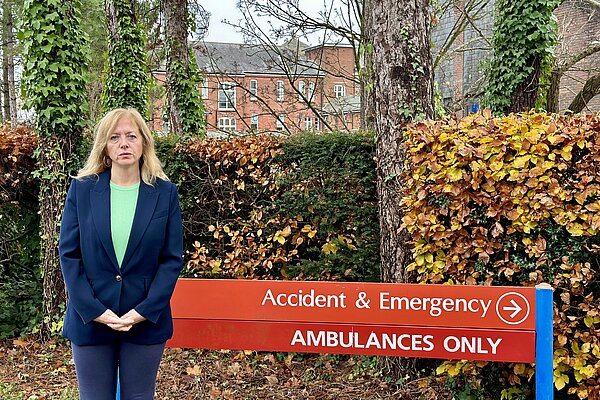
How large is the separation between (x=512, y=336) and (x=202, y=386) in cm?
310

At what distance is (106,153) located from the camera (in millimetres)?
3504

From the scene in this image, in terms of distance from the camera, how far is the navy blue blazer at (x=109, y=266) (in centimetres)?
329

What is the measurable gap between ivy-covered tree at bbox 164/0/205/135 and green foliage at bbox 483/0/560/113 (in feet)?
16.4

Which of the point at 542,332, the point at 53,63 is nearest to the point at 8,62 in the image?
the point at 53,63

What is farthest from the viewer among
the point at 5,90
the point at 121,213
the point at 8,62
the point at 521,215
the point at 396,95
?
the point at 5,90

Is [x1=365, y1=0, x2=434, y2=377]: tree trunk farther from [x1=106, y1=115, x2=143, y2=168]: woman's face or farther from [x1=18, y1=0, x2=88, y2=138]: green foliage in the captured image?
[x1=18, y1=0, x2=88, y2=138]: green foliage

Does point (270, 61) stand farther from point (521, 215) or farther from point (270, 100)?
point (521, 215)

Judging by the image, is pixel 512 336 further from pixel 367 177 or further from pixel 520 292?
pixel 367 177

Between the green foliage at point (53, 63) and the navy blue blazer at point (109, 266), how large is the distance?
3.97 m

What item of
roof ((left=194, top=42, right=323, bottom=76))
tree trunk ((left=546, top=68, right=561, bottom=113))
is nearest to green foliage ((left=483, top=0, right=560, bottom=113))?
tree trunk ((left=546, top=68, right=561, bottom=113))

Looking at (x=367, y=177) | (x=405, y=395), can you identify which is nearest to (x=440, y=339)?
(x=405, y=395)

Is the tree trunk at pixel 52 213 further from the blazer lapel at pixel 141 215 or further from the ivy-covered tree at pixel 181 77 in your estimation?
the ivy-covered tree at pixel 181 77

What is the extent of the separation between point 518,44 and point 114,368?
8.19 m

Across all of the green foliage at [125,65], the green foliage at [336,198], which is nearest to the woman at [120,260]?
the green foliage at [336,198]
